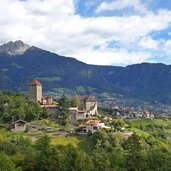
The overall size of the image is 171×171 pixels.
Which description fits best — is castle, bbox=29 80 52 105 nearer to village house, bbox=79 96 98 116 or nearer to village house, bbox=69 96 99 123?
village house, bbox=79 96 98 116

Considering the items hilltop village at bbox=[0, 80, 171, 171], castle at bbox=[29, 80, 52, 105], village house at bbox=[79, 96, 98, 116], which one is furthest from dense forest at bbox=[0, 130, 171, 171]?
village house at bbox=[79, 96, 98, 116]

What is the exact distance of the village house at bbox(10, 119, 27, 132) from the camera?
461 ft

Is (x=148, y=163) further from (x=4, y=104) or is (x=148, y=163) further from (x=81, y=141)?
(x=4, y=104)

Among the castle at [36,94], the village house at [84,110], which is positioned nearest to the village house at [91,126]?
the village house at [84,110]

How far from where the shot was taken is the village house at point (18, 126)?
461ft

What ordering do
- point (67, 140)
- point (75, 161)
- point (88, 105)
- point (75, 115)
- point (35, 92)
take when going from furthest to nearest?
point (88, 105) < point (35, 92) < point (75, 115) < point (67, 140) < point (75, 161)

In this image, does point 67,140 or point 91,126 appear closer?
point 67,140

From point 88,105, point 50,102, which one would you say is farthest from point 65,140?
point 88,105

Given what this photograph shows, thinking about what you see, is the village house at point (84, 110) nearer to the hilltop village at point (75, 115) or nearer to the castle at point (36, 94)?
the hilltop village at point (75, 115)

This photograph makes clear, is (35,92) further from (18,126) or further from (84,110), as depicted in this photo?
(18,126)

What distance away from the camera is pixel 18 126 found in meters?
141

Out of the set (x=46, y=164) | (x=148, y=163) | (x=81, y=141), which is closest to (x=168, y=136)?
(x=81, y=141)

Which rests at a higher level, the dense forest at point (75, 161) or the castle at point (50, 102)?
the castle at point (50, 102)

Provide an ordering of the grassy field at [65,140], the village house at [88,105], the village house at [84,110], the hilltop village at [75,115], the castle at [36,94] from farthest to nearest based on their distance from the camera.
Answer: the village house at [88,105] < the castle at [36,94] < the village house at [84,110] < the hilltop village at [75,115] < the grassy field at [65,140]
